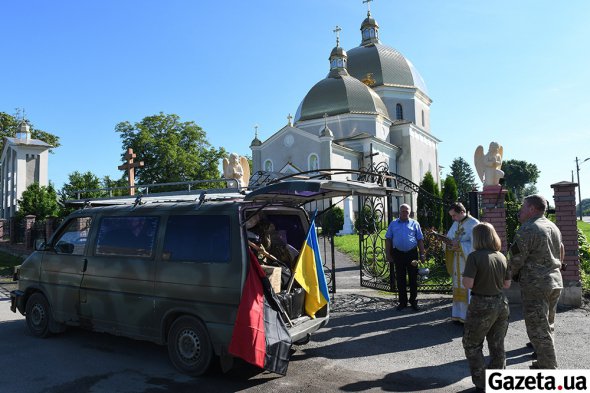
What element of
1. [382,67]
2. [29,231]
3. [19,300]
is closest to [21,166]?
[29,231]

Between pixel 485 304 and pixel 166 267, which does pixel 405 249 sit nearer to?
pixel 485 304

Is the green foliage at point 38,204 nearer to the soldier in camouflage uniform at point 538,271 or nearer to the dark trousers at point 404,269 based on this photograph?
the dark trousers at point 404,269

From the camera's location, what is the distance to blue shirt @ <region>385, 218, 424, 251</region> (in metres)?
7.94

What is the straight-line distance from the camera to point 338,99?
38.3 m

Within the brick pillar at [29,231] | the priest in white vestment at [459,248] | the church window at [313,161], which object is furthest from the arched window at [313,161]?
the priest in white vestment at [459,248]

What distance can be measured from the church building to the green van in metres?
23.5

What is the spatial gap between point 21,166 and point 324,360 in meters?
28.2

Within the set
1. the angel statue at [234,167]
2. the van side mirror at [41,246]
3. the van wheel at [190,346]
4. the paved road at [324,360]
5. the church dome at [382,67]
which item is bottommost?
the paved road at [324,360]

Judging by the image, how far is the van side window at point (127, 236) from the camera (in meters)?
5.48

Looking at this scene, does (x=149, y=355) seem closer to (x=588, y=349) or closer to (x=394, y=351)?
(x=394, y=351)

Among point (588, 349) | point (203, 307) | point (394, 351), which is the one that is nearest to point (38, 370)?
point (203, 307)

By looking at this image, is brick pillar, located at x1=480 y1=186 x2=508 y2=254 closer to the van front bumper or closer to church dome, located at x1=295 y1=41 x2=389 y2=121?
the van front bumper

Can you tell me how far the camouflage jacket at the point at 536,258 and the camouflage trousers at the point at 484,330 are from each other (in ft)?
2.28

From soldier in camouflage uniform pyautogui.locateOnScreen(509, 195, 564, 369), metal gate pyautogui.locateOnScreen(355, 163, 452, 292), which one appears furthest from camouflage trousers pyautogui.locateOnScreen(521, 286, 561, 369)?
metal gate pyautogui.locateOnScreen(355, 163, 452, 292)
